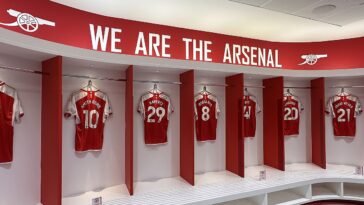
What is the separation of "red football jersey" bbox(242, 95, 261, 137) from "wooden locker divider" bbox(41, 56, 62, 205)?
8.81 ft

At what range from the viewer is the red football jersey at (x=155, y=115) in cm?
321

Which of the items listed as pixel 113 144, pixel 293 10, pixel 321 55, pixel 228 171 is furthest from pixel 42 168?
pixel 321 55

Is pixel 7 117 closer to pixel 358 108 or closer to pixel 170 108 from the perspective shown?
pixel 170 108

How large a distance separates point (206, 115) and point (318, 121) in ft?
6.33

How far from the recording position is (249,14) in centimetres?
350

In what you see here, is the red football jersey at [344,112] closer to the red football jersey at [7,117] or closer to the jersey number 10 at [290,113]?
the jersey number 10 at [290,113]

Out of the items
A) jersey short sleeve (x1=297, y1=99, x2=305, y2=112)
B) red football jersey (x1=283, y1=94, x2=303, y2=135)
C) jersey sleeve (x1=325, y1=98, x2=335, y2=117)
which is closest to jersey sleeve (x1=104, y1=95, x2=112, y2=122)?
red football jersey (x1=283, y1=94, x2=303, y2=135)

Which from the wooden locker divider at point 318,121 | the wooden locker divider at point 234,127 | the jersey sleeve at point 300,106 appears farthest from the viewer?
the jersey sleeve at point 300,106

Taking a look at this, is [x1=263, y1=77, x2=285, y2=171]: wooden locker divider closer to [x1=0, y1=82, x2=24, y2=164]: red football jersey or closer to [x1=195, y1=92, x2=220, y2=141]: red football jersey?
[x1=195, y1=92, x2=220, y2=141]: red football jersey

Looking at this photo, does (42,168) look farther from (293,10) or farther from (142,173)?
(293,10)

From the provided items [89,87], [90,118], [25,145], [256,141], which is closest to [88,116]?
[90,118]

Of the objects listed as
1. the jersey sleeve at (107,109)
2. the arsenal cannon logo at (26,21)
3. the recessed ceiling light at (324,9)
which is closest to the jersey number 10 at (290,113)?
the recessed ceiling light at (324,9)

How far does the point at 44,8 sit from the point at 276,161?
3.77 meters

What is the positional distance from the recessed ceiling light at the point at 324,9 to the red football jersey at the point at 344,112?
1.51 meters
